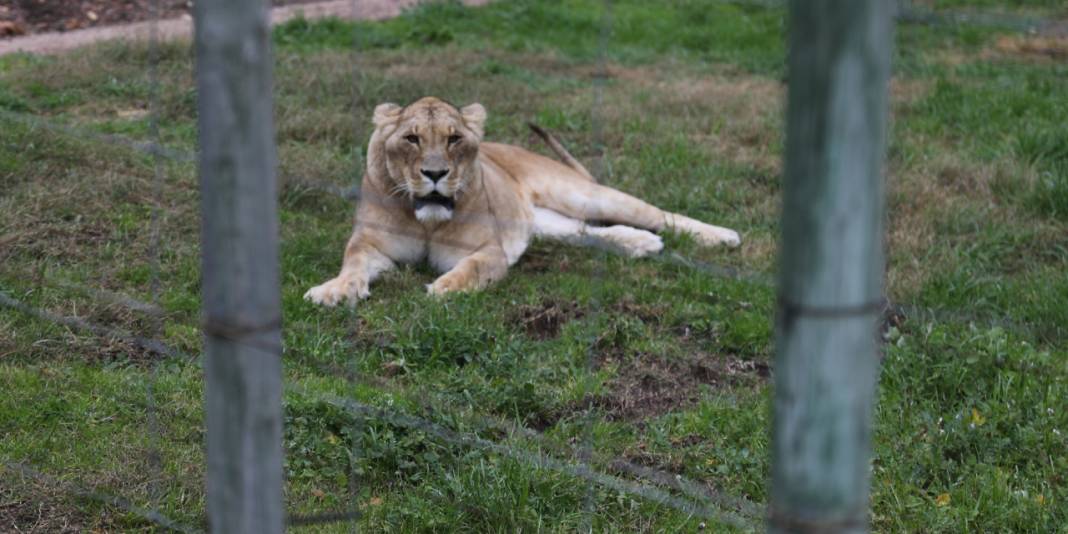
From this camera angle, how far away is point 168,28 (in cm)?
997

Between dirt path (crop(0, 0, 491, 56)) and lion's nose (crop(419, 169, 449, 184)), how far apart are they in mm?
2689

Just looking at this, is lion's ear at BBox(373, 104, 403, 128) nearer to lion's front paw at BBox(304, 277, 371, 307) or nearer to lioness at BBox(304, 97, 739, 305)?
lioness at BBox(304, 97, 739, 305)

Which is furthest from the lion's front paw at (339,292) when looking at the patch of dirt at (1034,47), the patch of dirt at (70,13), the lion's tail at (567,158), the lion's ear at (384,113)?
the patch of dirt at (1034,47)

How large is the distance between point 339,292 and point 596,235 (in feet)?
4.91

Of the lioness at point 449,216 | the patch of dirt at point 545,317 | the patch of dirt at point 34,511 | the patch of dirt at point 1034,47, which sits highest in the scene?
the patch of dirt at point 1034,47

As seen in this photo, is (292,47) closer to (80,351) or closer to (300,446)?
(80,351)

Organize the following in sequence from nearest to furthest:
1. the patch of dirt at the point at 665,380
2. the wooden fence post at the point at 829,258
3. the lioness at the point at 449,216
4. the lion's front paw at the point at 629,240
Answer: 1. the wooden fence post at the point at 829,258
2. the patch of dirt at the point at 665,380
3. the lioness at the point at 449,216
4. the lion's front paw at the point at 629,240

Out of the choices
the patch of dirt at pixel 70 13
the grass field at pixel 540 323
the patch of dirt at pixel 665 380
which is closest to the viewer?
the grass field at pixel 540 323

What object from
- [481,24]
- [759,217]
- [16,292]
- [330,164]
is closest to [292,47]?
[481,24]

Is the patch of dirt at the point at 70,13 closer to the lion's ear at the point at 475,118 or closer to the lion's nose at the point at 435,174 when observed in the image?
the lion's ear at the point at 475,118

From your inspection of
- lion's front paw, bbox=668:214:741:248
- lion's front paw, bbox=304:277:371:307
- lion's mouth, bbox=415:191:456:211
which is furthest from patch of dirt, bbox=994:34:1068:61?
lion's front paw, bbox=304:277:371:307

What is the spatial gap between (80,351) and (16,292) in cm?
58

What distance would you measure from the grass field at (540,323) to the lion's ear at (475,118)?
0.52 metres

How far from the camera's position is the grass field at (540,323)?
337cm
